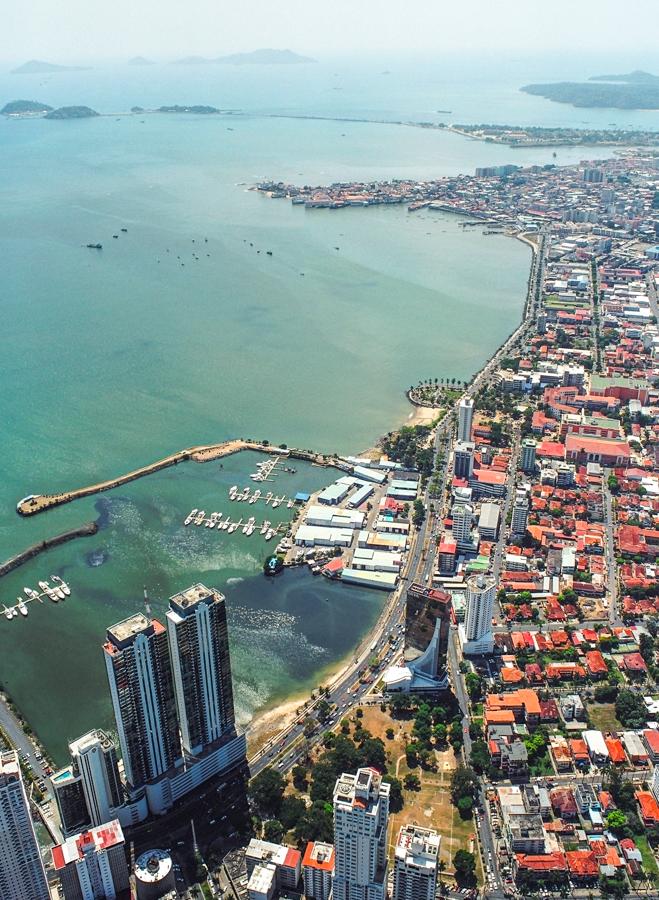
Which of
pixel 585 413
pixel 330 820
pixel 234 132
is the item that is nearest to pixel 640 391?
pixel 585 413

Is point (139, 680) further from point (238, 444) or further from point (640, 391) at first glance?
point (640, 391)

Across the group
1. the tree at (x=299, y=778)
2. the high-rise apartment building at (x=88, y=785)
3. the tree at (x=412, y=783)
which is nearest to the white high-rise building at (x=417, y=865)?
the tree at (x=412, y=783)

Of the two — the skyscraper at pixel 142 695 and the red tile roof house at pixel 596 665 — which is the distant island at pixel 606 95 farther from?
the skyscraper at pixel 142 695

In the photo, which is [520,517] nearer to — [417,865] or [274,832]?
[274,832]

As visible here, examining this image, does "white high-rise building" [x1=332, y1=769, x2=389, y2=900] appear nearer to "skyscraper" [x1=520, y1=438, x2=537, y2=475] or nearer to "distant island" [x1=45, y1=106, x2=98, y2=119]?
"skyscraper" [x1=520, y1=438, x2=537, y2=475]

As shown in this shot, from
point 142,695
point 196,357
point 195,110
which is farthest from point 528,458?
point 195,110
